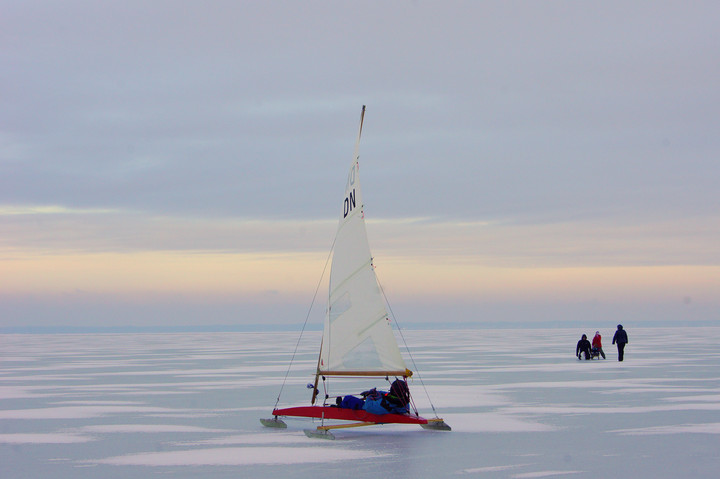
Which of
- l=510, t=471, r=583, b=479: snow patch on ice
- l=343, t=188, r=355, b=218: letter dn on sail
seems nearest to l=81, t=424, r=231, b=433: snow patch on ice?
l=343, t=188, r=355, b=218: letter dn on sail

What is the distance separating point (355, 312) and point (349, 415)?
207 cm

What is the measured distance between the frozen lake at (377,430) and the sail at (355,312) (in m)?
1.43

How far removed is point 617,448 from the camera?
1697cm

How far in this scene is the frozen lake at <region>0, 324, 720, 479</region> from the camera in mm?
15211

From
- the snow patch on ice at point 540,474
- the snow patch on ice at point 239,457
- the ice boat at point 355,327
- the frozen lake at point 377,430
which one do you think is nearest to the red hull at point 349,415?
the ice boat at point 355,327

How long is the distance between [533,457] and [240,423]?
732cm

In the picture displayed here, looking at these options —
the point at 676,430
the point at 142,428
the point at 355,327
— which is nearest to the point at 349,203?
the point at 355,327

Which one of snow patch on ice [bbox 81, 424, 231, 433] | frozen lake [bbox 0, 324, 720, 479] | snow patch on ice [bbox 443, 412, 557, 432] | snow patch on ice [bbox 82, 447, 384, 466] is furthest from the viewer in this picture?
snow patch on ice [bbox 81, 424, 231, 433]

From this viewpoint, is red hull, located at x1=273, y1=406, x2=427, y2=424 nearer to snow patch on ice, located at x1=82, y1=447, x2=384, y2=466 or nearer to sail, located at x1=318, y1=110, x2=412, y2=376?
sail, located at x1=318, y1=110, x2=412, y2=376

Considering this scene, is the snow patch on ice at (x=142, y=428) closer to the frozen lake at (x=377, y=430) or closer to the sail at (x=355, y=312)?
the frozen lake at (x=377, y=430)

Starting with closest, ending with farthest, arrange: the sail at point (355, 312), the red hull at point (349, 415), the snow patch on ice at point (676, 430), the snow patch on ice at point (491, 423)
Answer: the snow patch on ice at point (676, 430)
the red hull at point (349, 415)
the sail at point (355, 312)
the snow patch on ice at point (491, 423)

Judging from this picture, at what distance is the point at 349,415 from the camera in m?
19.6

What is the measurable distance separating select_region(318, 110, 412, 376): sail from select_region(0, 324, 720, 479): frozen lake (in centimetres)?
143

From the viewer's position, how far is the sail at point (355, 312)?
19.4m
